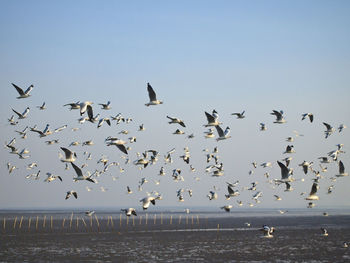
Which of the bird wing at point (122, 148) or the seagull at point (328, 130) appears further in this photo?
the seagull at point (328, 130)

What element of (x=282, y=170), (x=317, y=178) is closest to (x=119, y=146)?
(x=282, y=170)

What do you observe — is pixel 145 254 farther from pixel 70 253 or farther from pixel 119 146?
pixel 119 146

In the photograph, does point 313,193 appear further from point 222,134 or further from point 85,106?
point 85,106

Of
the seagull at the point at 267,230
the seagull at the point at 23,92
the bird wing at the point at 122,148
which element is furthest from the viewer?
the seagull at the point at 267,230

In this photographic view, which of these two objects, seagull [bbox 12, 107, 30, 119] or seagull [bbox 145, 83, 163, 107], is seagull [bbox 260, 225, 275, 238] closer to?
seagull [bbox 145, 83, 163, 107]

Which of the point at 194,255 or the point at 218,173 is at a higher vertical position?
the point at 218,173

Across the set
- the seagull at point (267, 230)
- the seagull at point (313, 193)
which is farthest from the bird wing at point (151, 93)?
the seagull at point (267, 230)

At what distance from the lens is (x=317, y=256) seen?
38.9 metres

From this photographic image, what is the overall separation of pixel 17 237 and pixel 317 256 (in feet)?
102

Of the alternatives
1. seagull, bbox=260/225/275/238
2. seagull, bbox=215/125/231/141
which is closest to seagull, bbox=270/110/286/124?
seagull, bbox=215/125/231/141

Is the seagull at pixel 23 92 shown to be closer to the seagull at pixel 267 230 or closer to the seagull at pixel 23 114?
the seagull at pixel 23 114

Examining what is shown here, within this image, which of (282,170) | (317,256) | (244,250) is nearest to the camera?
(282,170)

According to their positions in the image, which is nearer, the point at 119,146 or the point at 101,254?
the point at 119,146

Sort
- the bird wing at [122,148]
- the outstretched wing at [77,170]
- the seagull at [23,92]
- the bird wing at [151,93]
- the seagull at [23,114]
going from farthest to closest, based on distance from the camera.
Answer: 1. the seagull at [23,114]
2. the seagull at [23,92]
3. the bird wing at [151,93]
4. the outstretched wing at [77,170]
5. the bird wing at [122,148]
